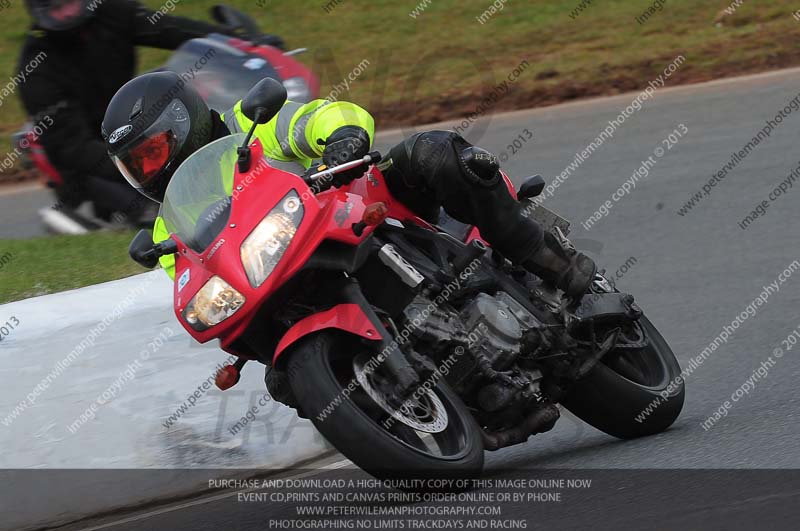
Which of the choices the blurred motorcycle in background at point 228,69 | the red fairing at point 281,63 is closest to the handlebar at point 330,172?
the blurred motorcycle in background at point 228,69

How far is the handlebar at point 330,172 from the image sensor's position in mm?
4398

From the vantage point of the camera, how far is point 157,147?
465 cm

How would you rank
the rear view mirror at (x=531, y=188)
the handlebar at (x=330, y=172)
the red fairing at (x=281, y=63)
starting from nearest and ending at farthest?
the handlebar at (x=330, y=172) → the rear view mirror at (x=531, y=188) → the red fairing at (x=281, y=63)

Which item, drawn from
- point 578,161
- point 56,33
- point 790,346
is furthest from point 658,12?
point 790,346

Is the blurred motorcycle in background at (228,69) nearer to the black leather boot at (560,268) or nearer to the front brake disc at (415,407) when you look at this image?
the black leather boot at (560,268)

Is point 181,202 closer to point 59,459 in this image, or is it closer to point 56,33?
point 59,459

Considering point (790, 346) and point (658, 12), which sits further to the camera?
point (658, 12)

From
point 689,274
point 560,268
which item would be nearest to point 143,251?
point 560,268

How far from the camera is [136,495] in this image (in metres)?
5.20

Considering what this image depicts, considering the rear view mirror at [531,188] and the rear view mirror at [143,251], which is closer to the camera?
the rear view mirror at [143,251]

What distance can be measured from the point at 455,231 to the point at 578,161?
4866 millimetres

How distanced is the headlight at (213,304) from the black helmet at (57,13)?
4722mm

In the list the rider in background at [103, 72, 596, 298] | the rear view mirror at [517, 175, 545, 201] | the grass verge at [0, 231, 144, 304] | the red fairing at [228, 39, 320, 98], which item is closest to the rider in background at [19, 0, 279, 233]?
the red fairing at [228, 39, 320, 98]

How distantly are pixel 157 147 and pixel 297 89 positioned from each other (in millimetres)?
3889
